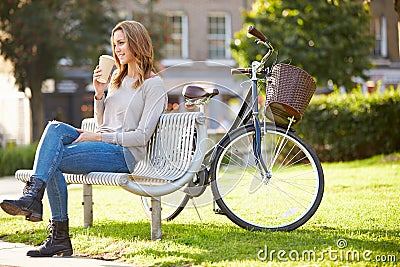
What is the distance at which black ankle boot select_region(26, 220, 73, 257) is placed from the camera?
194 inches

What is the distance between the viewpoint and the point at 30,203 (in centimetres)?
466

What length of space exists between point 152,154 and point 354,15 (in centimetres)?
1488

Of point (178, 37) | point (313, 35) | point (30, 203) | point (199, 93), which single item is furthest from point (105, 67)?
point (178, 37)

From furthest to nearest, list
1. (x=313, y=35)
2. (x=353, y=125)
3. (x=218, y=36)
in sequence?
(x=218, y=36)
(x=313, y=35)
(x=353, y=125)

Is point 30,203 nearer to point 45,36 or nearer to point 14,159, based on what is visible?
point 14,159

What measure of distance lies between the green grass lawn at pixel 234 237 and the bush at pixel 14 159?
26.6 ft

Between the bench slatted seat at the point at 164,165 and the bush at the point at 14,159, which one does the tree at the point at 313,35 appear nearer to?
→ the bush at the point at 14,159

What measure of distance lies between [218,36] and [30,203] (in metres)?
24.1

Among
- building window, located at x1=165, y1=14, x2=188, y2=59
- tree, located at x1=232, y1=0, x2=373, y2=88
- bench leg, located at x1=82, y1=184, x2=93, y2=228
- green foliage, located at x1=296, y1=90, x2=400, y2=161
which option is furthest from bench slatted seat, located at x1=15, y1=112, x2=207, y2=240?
building window, located at x1=165, y1=14, x2=188, y2=59

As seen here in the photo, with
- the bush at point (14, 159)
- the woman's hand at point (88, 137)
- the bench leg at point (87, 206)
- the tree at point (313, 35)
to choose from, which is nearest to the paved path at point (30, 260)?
the bench leg at point (87, 206)

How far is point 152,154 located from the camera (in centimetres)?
539

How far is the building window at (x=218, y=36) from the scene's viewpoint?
92.8 ft

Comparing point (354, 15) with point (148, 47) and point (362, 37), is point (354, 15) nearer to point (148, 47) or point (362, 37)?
point (362, 37)

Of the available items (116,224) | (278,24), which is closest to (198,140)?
(116,224)
